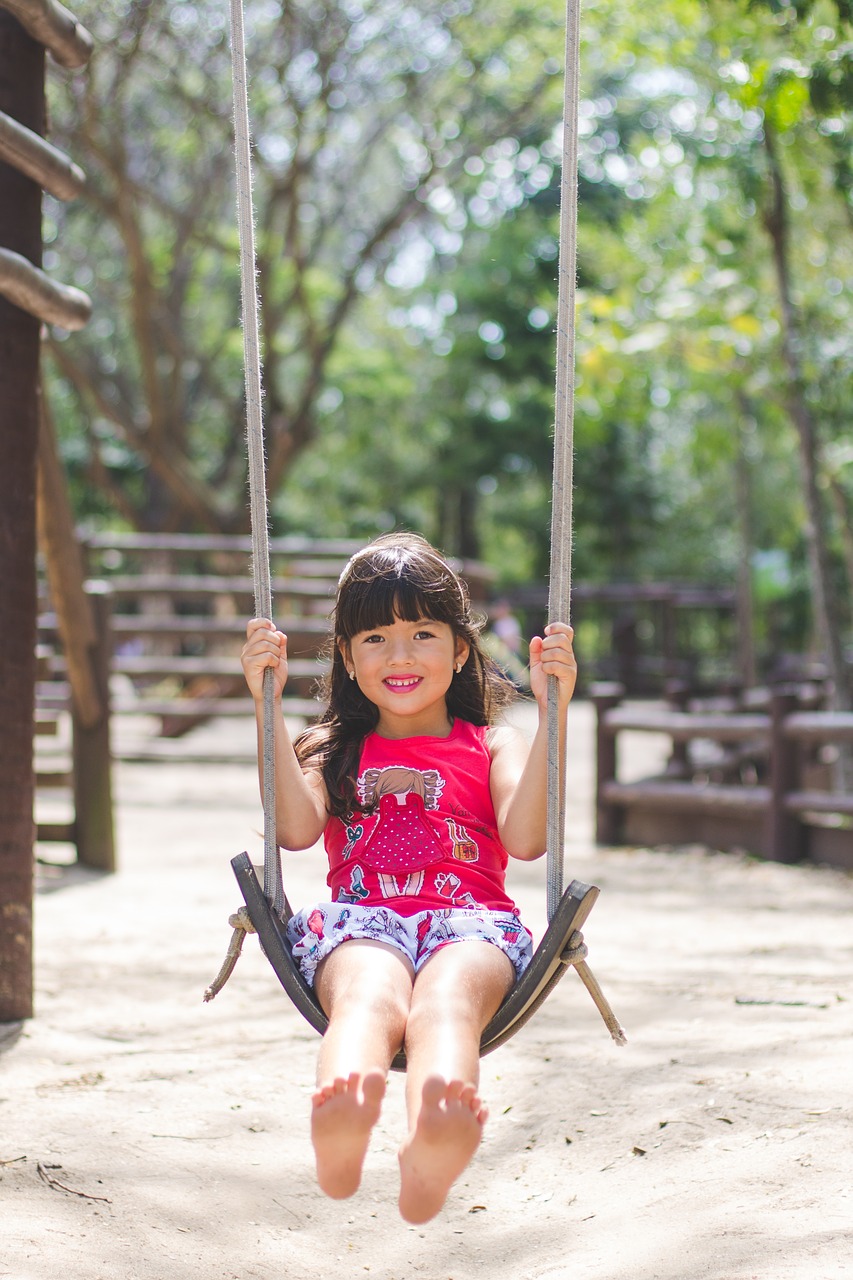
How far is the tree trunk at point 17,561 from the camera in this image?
316cm

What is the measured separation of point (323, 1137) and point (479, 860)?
0.69 m

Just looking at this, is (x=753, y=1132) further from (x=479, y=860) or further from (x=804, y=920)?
(x=804, y=920)

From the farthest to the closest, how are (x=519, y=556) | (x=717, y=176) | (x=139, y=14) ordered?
(x=519, y=556), (x=139, y=14), (x=717, y=176)

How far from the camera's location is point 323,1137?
5.84ft

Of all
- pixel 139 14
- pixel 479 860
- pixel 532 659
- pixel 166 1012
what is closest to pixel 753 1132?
pixel 479 860

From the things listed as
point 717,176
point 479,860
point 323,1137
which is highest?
point 717,176

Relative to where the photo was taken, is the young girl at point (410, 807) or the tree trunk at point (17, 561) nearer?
the young girl at point (410, 807)

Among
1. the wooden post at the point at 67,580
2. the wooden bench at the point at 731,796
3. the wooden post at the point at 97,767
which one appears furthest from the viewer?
the wooden bench at the point at 731,796

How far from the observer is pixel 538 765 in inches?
90.0

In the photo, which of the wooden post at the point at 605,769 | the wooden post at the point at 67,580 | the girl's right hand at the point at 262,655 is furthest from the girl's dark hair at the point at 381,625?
the wooden post at the point at 605,769

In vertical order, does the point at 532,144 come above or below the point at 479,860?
above

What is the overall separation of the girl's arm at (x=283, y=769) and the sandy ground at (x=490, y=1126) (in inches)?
24.9

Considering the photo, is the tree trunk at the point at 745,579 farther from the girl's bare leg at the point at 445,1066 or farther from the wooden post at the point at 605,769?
the girl's bare leg at the point at 445,1066

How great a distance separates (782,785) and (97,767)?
9.37 ft
